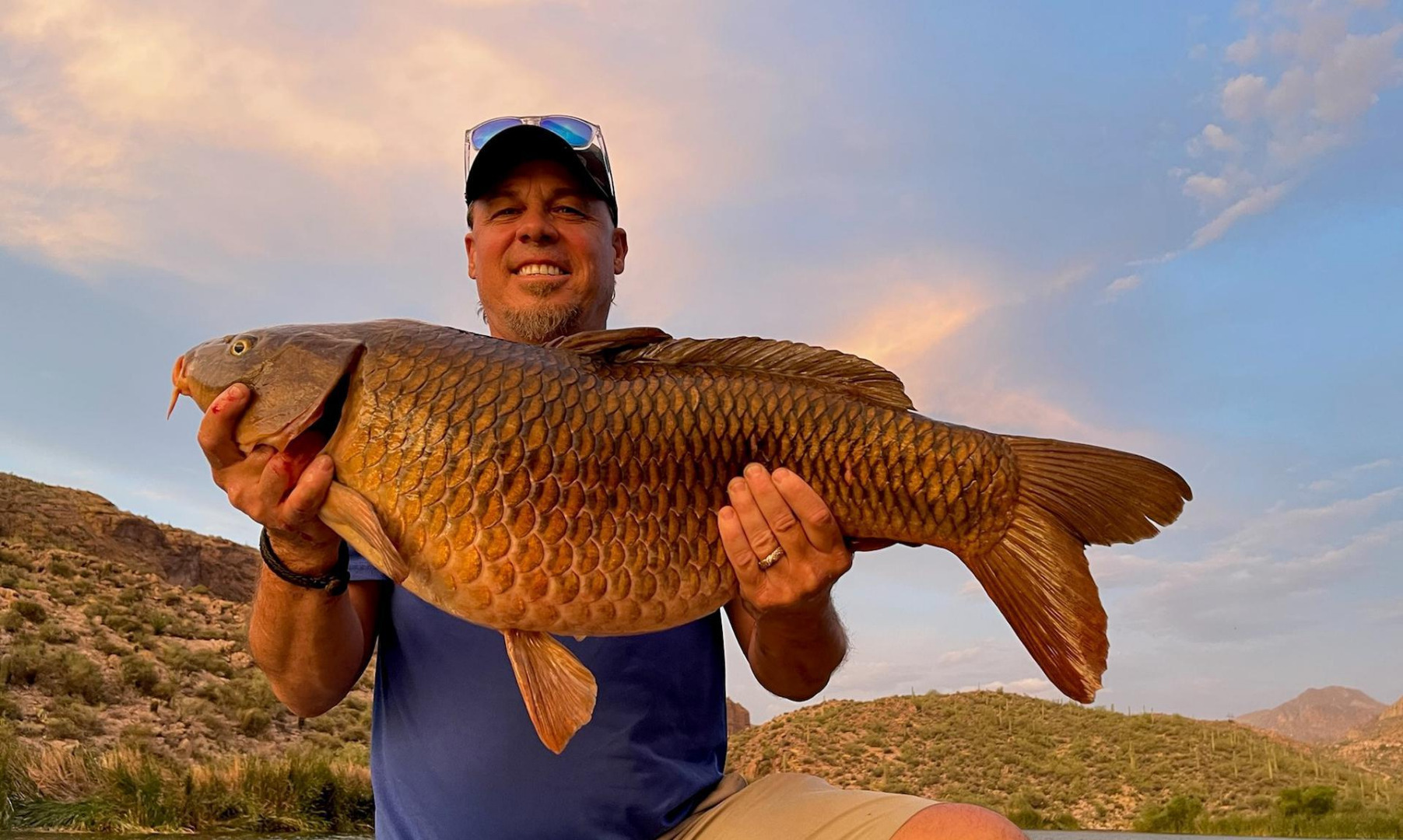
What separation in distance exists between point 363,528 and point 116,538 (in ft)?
132

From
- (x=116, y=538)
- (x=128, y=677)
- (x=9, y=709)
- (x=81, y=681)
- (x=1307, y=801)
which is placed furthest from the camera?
(x=116, y=538)

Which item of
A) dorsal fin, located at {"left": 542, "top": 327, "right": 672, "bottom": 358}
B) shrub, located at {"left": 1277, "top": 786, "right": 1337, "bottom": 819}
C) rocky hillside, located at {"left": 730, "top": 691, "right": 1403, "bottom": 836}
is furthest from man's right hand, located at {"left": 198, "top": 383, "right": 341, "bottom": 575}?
shrub, located at {"left": 1277, "top": 786, "right": 1337, "bottom": 819}

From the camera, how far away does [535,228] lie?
3947 mm

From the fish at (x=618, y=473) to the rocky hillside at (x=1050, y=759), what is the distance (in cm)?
2430

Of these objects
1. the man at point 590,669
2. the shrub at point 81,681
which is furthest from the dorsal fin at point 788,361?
the shrub at point 81,681

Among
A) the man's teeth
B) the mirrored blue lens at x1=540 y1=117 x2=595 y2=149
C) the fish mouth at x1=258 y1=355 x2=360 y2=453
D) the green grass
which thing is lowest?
the green grass

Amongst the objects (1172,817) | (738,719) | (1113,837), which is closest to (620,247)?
(1113,837)

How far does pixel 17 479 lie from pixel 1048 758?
37.6m

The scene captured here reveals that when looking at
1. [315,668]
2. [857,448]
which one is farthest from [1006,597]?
[315,668]

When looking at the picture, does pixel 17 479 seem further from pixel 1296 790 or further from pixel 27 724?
pixel 1296 790

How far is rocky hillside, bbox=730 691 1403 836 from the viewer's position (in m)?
26.5

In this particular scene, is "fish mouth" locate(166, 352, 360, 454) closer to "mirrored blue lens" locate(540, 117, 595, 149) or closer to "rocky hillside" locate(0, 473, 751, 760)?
"mirrored blue lens" locate(540, 117, 595, 149)

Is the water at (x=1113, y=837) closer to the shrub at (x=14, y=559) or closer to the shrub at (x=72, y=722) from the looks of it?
the shrub at (x=72, y=722)

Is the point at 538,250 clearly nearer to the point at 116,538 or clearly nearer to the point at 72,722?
the point at 72,722
